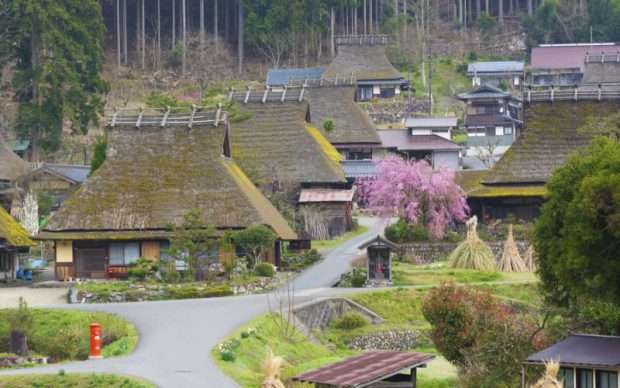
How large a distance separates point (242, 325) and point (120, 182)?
13.6 metres

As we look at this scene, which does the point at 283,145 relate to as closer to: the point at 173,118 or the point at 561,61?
the point at 173,118

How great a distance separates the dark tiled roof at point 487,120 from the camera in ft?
279

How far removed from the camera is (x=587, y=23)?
102938 millimetres

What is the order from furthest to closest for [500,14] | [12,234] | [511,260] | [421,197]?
[500,14] < [421,197] < [12,234] < [511,260]

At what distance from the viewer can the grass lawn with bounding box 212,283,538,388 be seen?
34469 millimetres

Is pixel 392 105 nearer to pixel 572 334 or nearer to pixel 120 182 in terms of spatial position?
pixel 120 182

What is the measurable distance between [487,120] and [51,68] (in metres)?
24.1

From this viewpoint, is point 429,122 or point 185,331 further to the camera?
point 429,122

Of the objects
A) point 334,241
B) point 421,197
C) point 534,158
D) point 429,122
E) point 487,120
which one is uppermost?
point 487,120

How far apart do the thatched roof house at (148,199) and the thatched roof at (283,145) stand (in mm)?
9297

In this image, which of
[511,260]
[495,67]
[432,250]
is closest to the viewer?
[511,260]

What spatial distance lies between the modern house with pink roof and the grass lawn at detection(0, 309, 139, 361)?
184 ft

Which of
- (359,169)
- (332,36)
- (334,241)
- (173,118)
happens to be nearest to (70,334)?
(173,118)

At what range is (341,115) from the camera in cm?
7638
